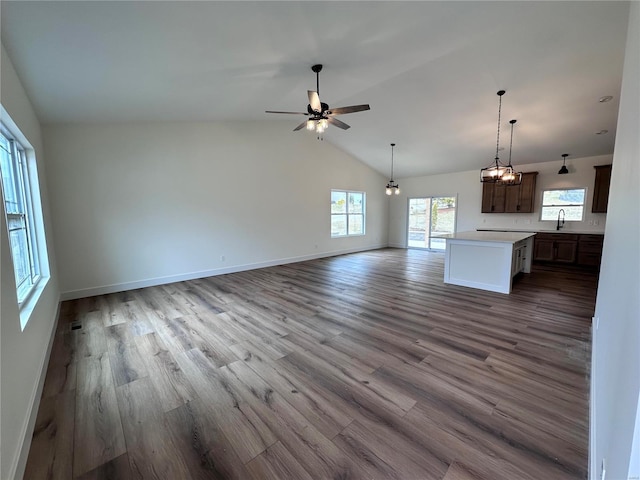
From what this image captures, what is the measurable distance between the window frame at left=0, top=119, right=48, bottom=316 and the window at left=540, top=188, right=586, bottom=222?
978cm

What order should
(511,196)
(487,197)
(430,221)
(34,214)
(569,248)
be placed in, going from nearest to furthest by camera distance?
(34,214) < (569,248) < (511,196) < (487,197) < (430,221)

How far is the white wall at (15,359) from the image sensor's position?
138 centimetres

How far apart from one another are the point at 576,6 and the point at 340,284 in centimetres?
451

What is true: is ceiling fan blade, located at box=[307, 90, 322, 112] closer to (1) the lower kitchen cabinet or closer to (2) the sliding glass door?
(2) the sliding glass door

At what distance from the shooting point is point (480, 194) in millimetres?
8086

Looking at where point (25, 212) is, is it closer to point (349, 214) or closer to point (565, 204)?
point (349, 214)

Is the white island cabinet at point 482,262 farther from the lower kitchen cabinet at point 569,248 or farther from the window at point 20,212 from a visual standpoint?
the window at point 20,212

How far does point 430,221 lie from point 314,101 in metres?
7.28

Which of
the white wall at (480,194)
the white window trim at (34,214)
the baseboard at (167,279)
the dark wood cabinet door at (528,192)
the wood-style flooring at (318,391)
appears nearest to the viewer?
the wood-style flooring at (318,391)

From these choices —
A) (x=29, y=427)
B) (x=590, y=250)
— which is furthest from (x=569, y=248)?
(x=29, y=427)

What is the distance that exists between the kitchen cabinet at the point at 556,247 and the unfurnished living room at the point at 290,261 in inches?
1.7

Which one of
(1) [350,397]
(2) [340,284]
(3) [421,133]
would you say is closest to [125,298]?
(2) [340,284]

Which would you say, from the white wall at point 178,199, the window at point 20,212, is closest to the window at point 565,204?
the white wall at point 178,199

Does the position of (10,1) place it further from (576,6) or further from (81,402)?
(576,6)
